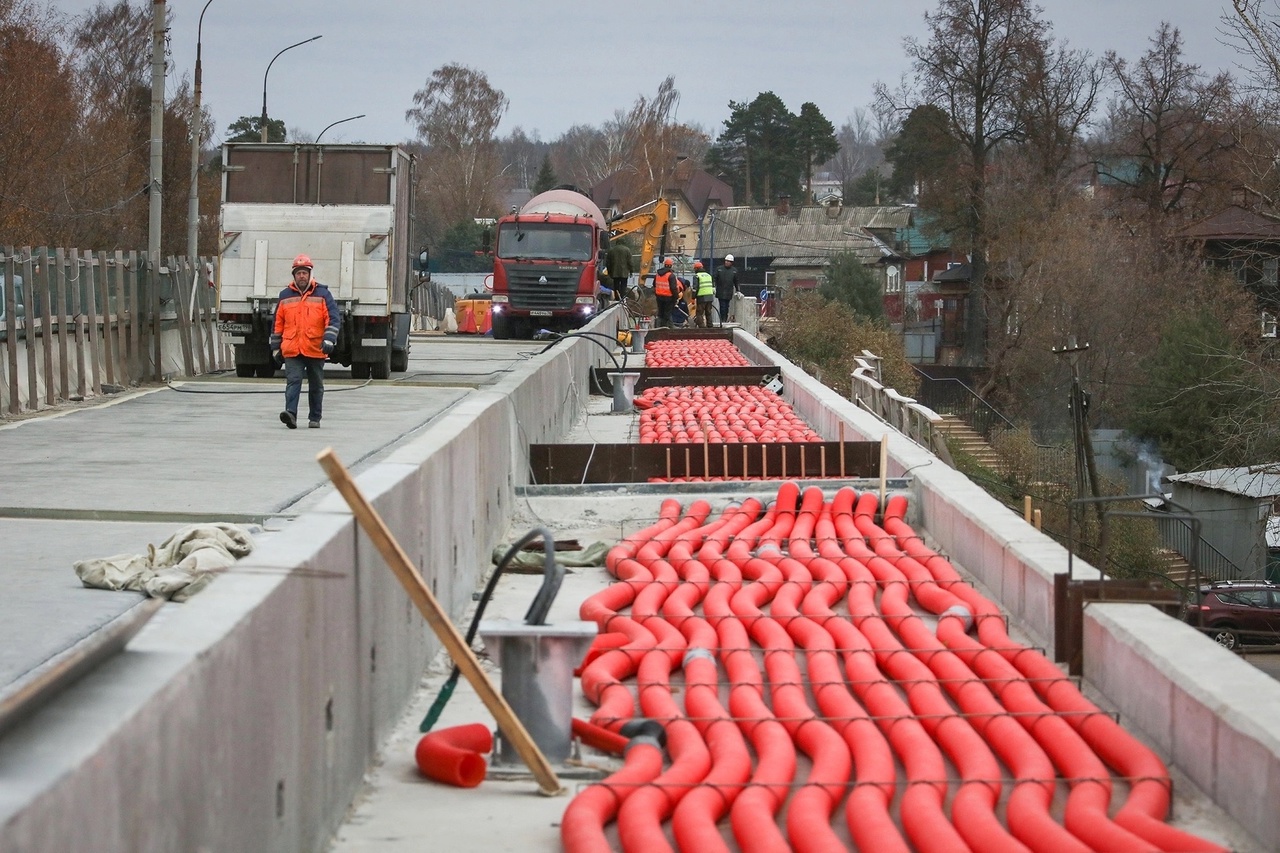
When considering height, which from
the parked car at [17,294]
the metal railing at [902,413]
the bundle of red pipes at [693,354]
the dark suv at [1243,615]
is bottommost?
the dark suv at [1243,615]

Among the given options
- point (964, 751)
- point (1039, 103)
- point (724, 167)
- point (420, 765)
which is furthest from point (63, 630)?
point (724, 167)

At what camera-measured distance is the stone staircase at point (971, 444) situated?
54784 millimetres

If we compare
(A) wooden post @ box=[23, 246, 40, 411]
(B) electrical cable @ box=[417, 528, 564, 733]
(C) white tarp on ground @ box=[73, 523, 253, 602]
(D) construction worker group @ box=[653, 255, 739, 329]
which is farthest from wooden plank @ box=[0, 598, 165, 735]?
(D) construction worker group @ box=[653, 255, 739, 329]

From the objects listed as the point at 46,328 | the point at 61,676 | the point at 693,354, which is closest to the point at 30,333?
the point at 46,328

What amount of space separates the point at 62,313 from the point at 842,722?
53.0ft

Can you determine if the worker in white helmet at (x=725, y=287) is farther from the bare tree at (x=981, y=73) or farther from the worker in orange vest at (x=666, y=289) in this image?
the bare tree at (x=981, y=73)

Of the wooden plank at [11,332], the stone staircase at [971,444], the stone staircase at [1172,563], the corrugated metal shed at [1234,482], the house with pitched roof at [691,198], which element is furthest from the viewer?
the house with pitched roof at [691,198]

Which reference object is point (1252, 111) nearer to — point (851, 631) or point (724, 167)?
point (851, 631)

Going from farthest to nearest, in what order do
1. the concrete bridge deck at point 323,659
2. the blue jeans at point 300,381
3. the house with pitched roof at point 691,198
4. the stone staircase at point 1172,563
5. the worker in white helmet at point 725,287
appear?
the house with pitched roof at point 691,198 < the worker in white helmet at point 725,287 < the stone staircase at point 1172,563 < the blue jeans at point 300,381 < the concrete bridge deck at point 323,659

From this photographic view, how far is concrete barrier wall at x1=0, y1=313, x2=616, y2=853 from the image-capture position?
3273 mm

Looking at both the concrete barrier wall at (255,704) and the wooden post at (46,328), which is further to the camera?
the wooden post at (46,328)

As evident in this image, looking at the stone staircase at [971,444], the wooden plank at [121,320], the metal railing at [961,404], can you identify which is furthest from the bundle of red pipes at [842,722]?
the metal railing at [961,404]

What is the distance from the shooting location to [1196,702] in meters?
6.51

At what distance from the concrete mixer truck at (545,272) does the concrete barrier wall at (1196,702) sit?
115ft
